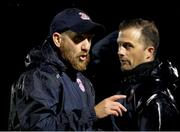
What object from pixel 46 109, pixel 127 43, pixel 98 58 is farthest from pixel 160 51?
pixel 46 109

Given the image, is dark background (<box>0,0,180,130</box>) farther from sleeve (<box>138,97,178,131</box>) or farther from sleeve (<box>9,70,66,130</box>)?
sleeve (<box>9,70,66,130</box>)

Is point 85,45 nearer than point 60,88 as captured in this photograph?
No

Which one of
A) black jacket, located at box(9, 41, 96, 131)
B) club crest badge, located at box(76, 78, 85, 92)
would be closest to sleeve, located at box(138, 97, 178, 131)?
black jacket, located at box(9, 41, 96, 131)

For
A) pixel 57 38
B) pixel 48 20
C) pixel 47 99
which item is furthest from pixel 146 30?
pixel 48 20

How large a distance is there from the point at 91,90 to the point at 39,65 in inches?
21.4

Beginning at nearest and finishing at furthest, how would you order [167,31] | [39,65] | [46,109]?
1. [46,109]
2. [39,65]
3. [167,31]

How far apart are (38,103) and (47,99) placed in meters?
0.06

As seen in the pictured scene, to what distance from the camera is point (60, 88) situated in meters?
2.74

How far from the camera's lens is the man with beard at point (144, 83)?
286cm

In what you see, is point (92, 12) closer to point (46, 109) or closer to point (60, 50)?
point (60, 50)

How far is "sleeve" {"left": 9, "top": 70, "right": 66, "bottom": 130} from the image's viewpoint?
2.58 metres

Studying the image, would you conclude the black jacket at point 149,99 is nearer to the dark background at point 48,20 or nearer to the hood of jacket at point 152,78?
the hood of jacket at point 152,78

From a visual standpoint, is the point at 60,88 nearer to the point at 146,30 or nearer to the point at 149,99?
the point at 149,99

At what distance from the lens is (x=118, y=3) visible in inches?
187
